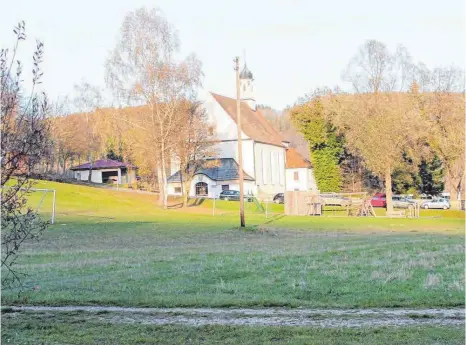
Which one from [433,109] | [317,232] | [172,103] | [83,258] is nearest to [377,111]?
[433,109]

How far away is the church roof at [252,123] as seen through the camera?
82062 mm

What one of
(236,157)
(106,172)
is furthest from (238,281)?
(106,172)

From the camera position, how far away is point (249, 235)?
1347 inches

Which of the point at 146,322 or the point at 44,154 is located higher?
the point at 44,154

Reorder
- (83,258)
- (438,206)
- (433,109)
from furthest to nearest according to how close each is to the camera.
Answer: (438,206)
(433,109)
(83,258)

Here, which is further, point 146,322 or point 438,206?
point 438,206

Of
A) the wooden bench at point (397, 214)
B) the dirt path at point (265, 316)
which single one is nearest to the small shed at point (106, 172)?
the wooden bench at point (397, 214)

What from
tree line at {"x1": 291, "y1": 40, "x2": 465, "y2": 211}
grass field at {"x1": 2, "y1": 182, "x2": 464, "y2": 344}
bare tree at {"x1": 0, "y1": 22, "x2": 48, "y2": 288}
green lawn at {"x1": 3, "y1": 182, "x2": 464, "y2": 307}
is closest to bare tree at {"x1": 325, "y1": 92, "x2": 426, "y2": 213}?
tree line at {"x1": 291, "y1": 40, "x2": 465, "y2": 211}

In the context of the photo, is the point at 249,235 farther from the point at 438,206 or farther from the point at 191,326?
the point at 438,206

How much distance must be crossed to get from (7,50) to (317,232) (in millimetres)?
29516

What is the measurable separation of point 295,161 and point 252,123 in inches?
408

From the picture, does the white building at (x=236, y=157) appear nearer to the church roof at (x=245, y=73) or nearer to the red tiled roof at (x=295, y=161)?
the red tiled roof at (x=295, y=161)

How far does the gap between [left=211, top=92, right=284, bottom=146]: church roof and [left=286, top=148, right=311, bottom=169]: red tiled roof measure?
2.65 metres

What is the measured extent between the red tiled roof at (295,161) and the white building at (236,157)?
1.44m
